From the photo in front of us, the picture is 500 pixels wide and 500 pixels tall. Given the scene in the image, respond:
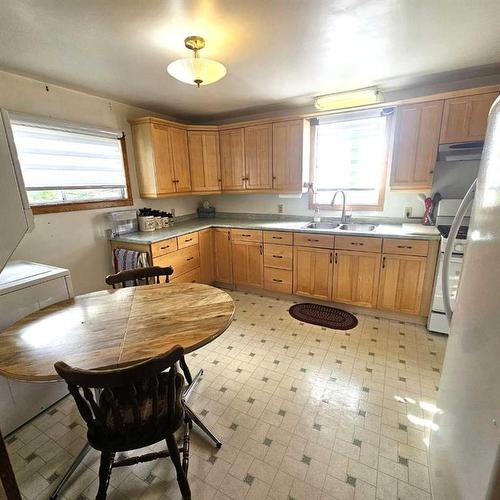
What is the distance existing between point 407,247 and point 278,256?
138 centimetres

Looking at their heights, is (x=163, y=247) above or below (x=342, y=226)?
below

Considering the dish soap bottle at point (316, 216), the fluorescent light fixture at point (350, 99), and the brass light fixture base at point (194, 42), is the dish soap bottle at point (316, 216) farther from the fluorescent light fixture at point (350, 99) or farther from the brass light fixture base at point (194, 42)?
the brass light fixture base at point (194, 42)

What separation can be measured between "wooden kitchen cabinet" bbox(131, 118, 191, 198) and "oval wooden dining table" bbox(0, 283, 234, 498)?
189cm

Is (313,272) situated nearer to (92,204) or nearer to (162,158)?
(162,158)

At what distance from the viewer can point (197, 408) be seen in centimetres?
177

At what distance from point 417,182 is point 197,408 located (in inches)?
114

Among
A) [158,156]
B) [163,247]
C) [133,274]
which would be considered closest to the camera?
[133,274]

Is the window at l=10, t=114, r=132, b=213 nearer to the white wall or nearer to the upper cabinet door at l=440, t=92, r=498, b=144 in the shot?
the white wall

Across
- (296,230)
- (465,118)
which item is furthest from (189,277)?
(465,118)

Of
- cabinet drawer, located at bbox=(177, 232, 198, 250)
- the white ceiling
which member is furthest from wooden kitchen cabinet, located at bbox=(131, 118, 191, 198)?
cabinet drawer, located at bbox=(177, 232, 198, 250)

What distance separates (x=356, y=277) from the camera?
2873 millimetres

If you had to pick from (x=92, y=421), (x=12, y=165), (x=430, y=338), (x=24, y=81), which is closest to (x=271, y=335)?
(x=430, y=338)

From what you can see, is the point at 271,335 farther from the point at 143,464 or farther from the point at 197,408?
the point at 143,464

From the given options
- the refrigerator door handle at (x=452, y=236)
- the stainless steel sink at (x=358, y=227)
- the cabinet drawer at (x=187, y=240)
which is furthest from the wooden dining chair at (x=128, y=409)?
the stainless steel sink at (x=358, y=227)
